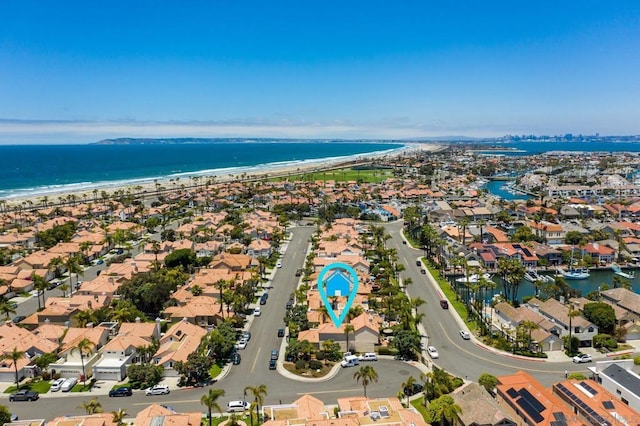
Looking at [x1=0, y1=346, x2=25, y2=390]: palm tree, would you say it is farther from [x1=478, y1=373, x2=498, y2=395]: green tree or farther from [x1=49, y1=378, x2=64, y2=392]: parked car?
[x1=478, y1=373, x2=498, y2=395]: green tree

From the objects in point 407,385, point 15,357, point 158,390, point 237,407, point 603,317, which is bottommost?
point 158,390

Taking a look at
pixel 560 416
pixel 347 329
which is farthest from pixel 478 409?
pixel 347 329

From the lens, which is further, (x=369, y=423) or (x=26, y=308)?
(x=26, y=308)

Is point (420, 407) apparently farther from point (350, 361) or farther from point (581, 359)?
point (581, 359)

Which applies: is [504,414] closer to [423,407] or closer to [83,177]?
[423,407]

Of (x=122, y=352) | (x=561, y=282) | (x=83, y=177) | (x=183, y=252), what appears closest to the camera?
(x=122, y=352)

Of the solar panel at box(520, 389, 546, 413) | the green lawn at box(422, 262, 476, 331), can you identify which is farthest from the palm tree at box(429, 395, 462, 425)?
the green lawn at box(422, 262, 476, 331)

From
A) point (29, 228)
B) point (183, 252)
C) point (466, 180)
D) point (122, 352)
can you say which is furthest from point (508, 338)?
point (466, 180)
